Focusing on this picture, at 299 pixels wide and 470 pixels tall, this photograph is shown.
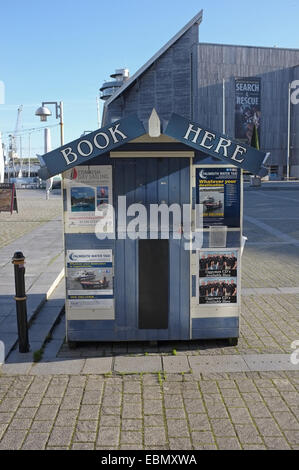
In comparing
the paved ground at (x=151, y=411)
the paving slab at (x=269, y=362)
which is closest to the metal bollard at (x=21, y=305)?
the paved ground at (x=151, y=411)

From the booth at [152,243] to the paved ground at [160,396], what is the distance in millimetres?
310

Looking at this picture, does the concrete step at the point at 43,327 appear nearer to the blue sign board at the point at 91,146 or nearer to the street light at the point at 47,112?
the blue sign board at the point at 91,146

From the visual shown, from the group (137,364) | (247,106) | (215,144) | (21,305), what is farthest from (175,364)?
(247,106)

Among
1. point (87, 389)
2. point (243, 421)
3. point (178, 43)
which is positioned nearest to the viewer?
point (243, 421)

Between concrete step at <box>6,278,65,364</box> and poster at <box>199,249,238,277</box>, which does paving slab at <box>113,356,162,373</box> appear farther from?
poster at <box>199,249,238,277</box>

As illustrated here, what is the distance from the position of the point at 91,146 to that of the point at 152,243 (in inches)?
46.9

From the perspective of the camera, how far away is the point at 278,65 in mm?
55750

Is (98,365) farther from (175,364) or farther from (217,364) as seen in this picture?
(217,364)

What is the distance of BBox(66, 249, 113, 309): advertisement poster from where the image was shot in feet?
15.3

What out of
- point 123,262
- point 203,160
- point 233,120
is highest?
point 233,120

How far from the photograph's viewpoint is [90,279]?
15.4 ft

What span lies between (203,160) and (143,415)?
251cm

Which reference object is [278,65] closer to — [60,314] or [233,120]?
[233,120]
